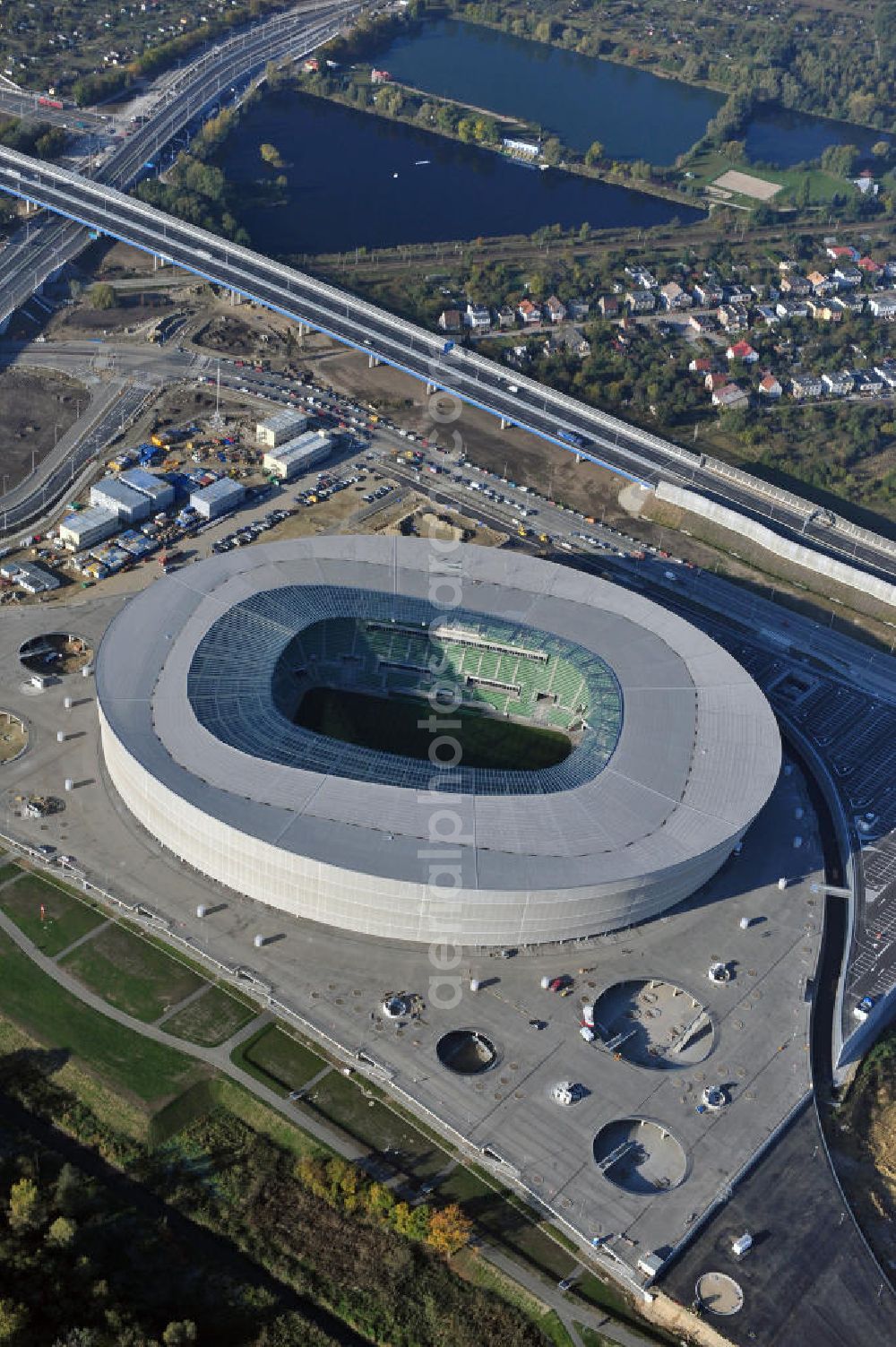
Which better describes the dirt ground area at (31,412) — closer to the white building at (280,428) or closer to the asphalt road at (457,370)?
the white building at (280,428)

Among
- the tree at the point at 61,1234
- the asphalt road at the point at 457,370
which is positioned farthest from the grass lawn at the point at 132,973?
the asphalt road at the point at 457,370

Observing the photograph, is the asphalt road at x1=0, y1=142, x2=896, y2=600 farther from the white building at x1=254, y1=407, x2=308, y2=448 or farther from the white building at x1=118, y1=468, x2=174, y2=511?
the white building at x1=118, y1=468, x2=174, y2=511

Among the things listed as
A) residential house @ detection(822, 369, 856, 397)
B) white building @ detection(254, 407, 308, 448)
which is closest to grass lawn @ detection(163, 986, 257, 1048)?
white building @ detection(254, 407, 308, 448)

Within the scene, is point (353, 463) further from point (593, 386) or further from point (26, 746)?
point (26, 746)

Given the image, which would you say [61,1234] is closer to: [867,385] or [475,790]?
[475,790]

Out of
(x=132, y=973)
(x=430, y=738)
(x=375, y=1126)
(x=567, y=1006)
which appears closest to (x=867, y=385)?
(x=430, y=738)
